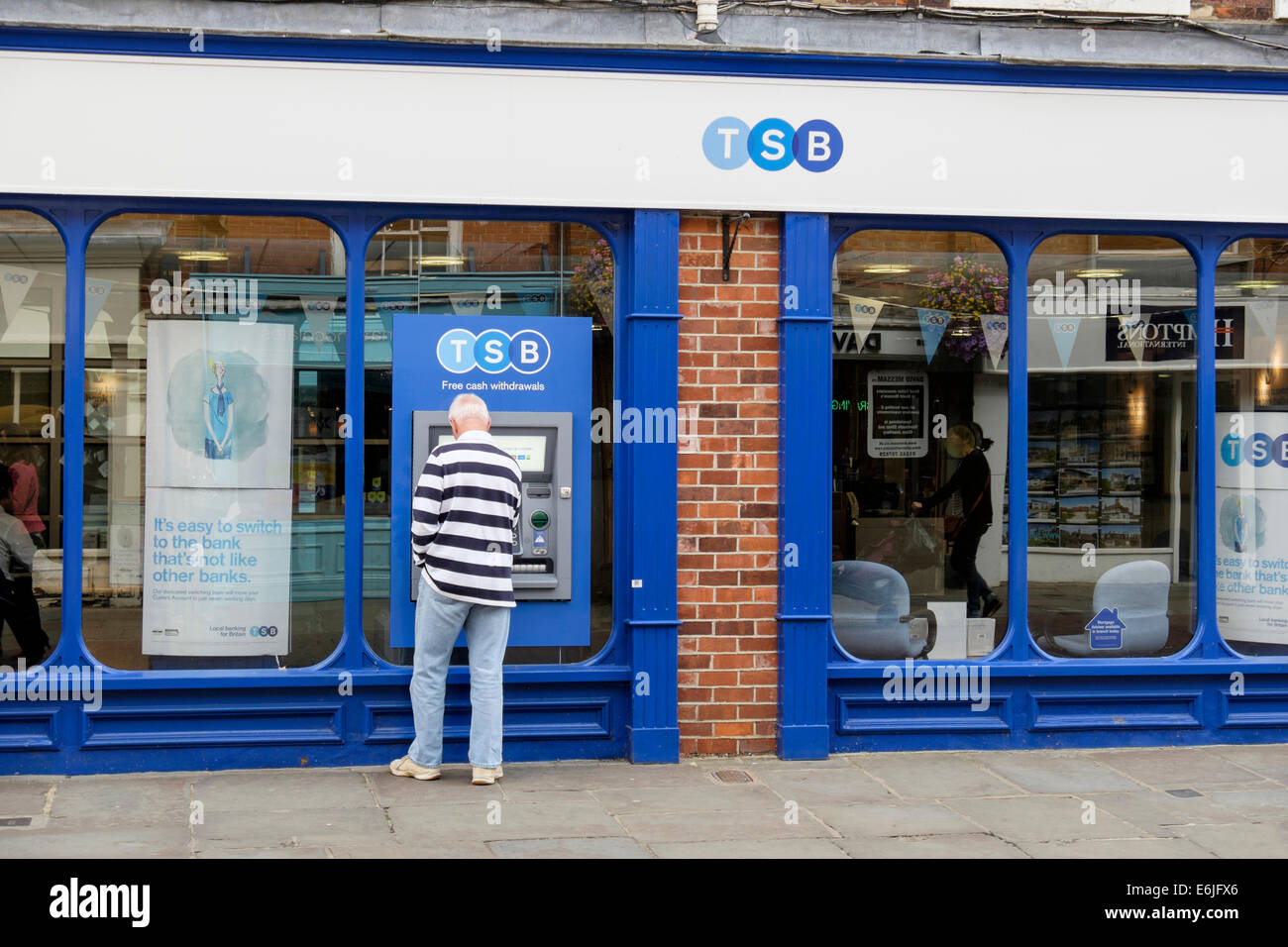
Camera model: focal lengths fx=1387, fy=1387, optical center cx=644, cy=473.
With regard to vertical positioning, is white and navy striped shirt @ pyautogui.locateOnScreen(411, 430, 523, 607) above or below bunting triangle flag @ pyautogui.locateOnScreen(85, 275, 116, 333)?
below

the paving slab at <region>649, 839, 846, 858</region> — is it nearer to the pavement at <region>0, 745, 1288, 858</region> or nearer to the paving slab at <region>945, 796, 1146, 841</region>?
the pavement at <region>0, 745, 1288, 858</region>

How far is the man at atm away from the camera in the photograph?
670cm

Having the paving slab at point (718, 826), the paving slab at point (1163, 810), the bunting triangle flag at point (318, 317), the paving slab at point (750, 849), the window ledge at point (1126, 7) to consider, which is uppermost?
the window ledge at point (1126, 7)

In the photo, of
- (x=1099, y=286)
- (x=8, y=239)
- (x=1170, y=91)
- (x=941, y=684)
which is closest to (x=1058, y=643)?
(x=941, y=684)

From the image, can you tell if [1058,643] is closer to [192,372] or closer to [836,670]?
[836,670]

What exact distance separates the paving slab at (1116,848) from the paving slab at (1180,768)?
3.82 feet

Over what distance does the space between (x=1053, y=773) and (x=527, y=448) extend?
326 centimetres

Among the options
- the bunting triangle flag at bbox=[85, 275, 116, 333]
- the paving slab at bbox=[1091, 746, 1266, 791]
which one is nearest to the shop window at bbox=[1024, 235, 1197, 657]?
the paving slab at bbox=[1091, 746, 1266, 791]

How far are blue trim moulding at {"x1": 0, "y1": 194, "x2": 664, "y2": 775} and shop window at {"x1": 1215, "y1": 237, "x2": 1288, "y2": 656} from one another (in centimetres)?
344

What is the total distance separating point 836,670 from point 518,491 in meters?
2.06

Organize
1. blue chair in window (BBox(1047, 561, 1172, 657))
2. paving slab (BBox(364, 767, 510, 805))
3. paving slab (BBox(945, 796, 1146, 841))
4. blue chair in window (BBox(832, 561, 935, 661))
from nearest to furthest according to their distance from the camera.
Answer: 1. paving slab (BBox(945, 796, 1146, 841))
2. paving slab (BBox(364, 767, 510, 805))
3. blue chair in window (BBox(832, 561, 935, 661))
4. blue chair in window (BBox(1047, 561, 1172, 657))

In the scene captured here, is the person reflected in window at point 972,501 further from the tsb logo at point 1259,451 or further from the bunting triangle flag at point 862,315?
the tsb logo at point 1259,451

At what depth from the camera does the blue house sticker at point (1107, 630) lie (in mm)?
8156

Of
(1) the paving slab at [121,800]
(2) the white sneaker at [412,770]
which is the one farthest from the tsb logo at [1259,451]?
(1) the paving slab at [121,800]
